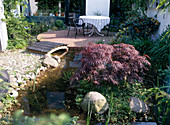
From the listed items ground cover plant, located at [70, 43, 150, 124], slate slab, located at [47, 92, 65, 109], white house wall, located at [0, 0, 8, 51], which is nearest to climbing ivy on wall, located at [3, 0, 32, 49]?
white house wall, located at [0, 0, 8, 51]

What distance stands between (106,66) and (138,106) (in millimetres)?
878

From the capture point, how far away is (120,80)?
3270 millimetres

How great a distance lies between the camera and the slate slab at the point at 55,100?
287cm

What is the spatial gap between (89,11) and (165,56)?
722cm

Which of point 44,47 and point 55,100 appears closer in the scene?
point 55,100

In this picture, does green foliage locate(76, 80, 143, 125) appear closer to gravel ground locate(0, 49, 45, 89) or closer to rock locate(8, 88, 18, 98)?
rock locate(8, 88, 18, 98)

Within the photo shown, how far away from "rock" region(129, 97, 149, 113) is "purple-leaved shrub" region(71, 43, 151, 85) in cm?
44

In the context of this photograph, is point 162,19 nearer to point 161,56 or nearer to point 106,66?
point 161,56

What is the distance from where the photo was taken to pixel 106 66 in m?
3.16

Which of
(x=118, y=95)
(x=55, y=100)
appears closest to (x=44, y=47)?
(x=55, y=100)

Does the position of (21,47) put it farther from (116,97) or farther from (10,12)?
(116,97)

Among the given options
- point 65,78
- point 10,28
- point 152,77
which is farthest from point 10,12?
point 152,77

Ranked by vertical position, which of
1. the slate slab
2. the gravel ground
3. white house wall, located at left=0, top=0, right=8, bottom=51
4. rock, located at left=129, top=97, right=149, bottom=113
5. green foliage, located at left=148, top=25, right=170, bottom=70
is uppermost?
white house wall, located at left=0, top=0, right=8, bottom=51

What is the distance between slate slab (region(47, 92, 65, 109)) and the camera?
2870 mm
